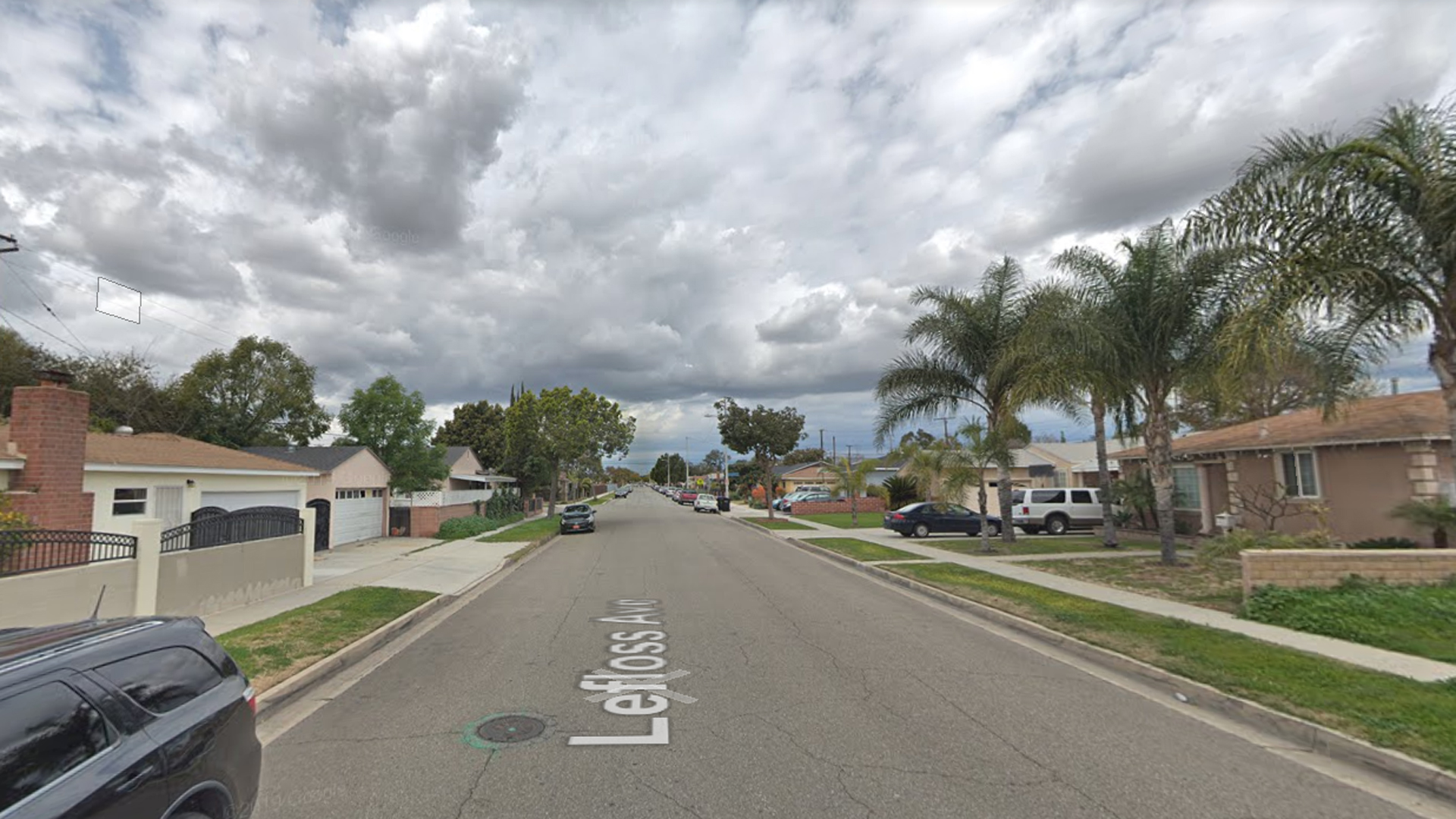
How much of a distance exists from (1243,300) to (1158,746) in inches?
410

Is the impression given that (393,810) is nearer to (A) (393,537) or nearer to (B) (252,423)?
(A) (393,537)

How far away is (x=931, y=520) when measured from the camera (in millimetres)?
27500

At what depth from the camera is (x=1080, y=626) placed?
948cm

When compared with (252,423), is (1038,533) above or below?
below

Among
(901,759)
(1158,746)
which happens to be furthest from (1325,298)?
(901,759)

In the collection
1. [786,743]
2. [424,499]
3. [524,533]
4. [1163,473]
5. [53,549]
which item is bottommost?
[786,743]

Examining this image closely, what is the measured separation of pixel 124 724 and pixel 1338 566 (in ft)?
45.3

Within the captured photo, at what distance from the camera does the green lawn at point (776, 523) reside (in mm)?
34156

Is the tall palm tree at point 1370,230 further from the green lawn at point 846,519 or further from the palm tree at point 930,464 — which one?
the green lawn at point 846,519

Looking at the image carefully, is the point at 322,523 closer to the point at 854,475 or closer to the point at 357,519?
the point at 357,519

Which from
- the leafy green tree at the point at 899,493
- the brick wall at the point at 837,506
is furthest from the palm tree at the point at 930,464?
the brick wall at the point at 837,506

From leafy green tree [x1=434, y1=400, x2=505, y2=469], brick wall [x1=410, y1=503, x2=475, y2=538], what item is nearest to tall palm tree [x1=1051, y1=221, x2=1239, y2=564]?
brick wall [x1=410, y1=503, x2=475, y2=538]

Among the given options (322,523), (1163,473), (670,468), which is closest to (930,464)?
(1163,473)

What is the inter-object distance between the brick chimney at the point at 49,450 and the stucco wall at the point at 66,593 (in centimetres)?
364
